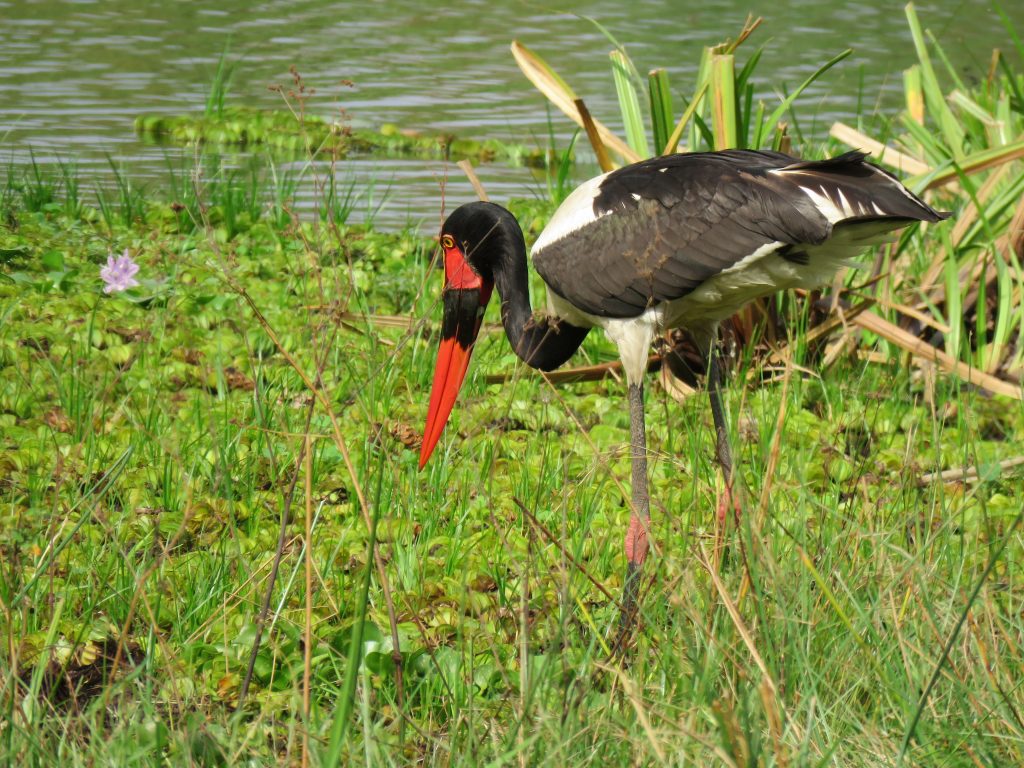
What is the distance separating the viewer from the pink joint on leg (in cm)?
311

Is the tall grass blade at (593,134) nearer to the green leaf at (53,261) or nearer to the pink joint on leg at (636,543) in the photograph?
the pink joint on leg at (636,543)

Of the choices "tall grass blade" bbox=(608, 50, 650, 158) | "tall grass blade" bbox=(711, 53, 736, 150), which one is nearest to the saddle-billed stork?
"tall grass blade" bbox=(711, 53, 736, 150)

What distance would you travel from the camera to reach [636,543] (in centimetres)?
312

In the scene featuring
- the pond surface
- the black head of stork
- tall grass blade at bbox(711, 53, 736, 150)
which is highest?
tall grass blade at bbox(711, 53, 736, 150)

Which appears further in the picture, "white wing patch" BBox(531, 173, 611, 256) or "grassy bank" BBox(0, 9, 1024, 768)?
"white wing patch" BBox(531, 173, 611, 256)

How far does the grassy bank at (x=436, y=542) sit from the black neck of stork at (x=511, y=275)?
25 centimetres

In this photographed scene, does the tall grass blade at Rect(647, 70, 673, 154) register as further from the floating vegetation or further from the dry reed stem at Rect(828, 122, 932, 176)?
the floating vegetation

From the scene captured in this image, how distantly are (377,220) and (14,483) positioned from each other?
3.70 metres

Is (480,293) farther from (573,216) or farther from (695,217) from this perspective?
(695,217)

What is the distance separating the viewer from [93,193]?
666 centimetres

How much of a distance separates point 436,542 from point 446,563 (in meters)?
0.09

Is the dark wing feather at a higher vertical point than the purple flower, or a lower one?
higher

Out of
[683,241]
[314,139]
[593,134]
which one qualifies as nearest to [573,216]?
[683,241]

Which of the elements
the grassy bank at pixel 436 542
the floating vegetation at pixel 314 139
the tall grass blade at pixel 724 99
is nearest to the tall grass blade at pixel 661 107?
the tall grass blade at pixel 724 99
